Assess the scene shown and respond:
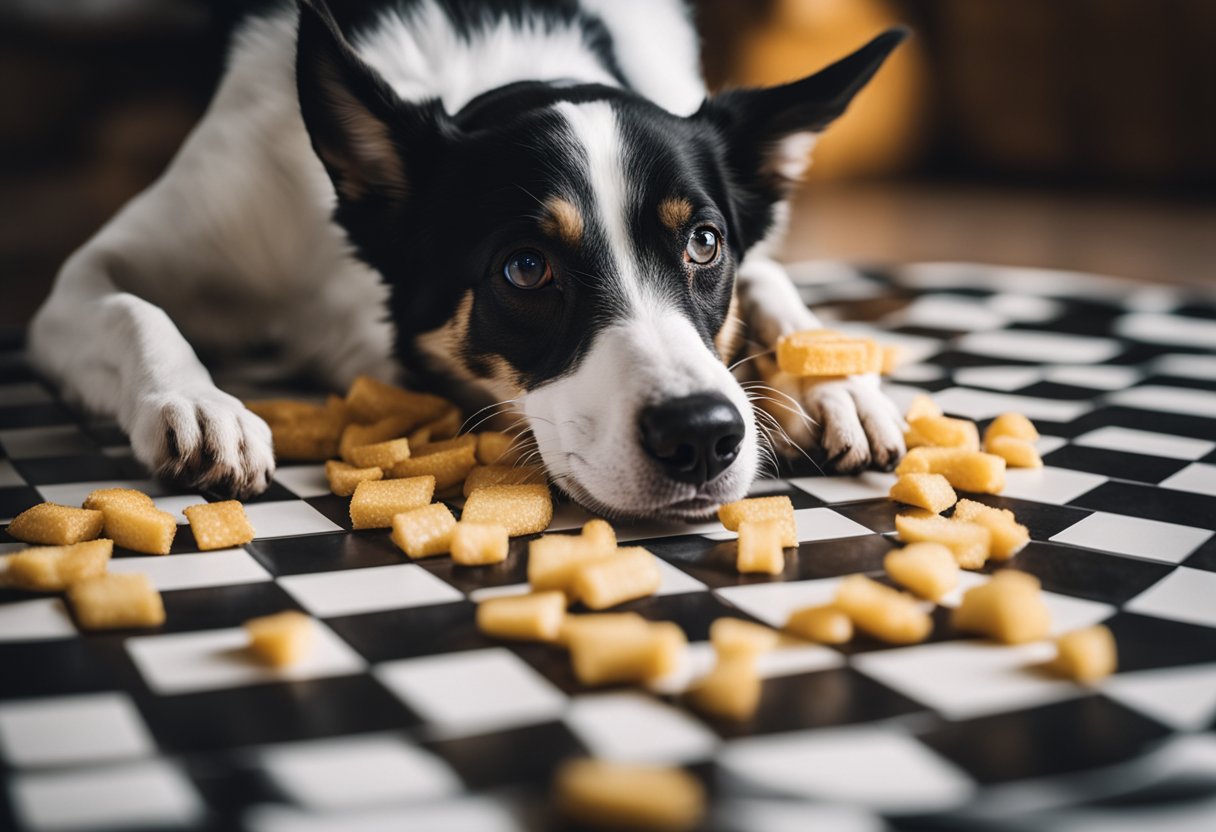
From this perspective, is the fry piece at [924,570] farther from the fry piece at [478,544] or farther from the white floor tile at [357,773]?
the white floor tile at [357,773]

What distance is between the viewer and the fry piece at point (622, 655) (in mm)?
970

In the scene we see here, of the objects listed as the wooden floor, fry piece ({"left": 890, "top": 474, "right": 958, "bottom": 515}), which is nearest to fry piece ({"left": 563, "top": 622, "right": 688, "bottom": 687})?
fry piece ({"left": 890, "top": 474, "right": 958, "bottom": 515})

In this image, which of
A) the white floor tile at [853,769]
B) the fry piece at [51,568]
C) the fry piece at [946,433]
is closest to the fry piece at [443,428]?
the fry piece at [51,568]

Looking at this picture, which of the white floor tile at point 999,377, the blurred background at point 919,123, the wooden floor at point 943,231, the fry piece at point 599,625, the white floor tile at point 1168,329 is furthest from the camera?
the blurred background at point 919,123

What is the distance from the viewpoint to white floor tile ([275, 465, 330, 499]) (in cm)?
152

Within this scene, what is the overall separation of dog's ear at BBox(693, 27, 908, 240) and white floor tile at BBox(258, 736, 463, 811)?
114cm

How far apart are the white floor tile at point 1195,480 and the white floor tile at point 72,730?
128 centimetres

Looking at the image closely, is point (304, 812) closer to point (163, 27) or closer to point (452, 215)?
point (452, 215)

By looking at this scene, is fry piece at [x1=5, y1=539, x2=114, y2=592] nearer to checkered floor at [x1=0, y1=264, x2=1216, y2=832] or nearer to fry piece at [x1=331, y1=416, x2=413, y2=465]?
checkered floor at [x1=0, y1=264, x2=1216, y2=832]

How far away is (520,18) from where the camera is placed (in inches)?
80.4

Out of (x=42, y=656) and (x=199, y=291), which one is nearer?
(x=42, y=656)

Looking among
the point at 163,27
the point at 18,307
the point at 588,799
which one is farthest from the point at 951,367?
the point at 163,27

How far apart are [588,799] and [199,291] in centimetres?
150

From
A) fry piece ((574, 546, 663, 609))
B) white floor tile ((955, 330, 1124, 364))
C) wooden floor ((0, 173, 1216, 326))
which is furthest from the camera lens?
wooden floor ((0, 173, 1216, 326))
